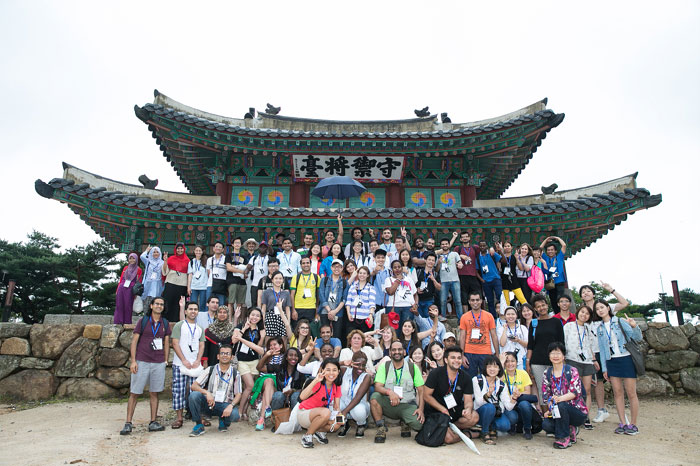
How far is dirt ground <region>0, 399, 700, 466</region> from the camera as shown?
17.2 ft

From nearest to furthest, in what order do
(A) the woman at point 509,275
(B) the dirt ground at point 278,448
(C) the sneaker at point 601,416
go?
(B) the dirt ground at point 278,448 → (C) the sneaker at point 601,416 → (A) the woman at point 509,275

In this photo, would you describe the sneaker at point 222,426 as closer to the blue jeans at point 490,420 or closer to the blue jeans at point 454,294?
the blue jeans at point 490,420

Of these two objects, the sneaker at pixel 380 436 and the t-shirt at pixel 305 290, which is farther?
the t-shirt at pixel 305 290

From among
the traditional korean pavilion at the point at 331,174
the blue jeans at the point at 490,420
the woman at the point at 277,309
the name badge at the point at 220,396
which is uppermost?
the traditional korean pavilion at the point at 331,174

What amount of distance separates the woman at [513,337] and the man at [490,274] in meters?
2.33

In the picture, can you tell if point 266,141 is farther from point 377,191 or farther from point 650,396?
point 650,396

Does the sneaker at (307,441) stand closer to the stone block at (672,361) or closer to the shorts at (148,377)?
the shorts at (148,377)

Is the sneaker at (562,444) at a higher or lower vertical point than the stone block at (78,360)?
lower

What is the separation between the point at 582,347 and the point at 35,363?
1067cm

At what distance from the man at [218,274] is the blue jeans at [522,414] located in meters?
5.88

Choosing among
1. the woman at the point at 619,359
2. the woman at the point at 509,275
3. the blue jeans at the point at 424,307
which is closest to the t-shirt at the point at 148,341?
the blue jeans at the point at 424,307

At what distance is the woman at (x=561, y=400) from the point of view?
571 cm

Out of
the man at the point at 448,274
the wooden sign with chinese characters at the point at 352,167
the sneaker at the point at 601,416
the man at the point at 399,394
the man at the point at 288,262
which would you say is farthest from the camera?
the wooden sign with chinese characters at the point at 352,167

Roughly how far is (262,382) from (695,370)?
32.4 ft
